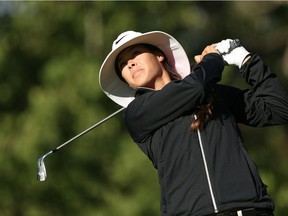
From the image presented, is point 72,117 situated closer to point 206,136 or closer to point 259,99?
point 259,99

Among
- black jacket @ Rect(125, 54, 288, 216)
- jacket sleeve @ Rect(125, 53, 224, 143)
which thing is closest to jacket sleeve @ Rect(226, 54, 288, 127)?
black jacket @ Rect(125, 54, 288, 216)

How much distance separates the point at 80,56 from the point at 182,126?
10282 millimetres

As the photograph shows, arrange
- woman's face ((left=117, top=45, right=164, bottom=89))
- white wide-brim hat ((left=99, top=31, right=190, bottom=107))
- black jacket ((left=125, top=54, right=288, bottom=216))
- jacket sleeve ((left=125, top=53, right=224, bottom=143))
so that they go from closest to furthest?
black jacket ((left=125, top=54, right=288, bottom=216))
jacket sleeve ((left=125, top=53, right=224, bottom=143))
woman's face ((left=117, top=45, right=164, bottom=89))
white wide-brim hat ((left=99, top=31, right=190, bottom=107))

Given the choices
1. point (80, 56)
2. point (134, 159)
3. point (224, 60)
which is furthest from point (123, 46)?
point (80, 56)

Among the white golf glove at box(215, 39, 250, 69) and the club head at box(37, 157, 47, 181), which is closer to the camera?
the white golf glove at box(215, 39, 250, 69)

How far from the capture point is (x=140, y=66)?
15.8 ft

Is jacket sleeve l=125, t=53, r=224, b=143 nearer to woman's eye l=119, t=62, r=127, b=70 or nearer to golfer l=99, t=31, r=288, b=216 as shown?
golfer l=99, t=31, r=288, b=216

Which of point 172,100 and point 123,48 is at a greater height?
point 123,48

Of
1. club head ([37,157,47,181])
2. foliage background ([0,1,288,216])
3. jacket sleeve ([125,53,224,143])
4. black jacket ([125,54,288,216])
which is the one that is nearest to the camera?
black jacket ([125,54,288,216])

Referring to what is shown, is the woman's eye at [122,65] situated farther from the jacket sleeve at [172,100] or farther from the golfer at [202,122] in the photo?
the jacket sleeve at [172,100]

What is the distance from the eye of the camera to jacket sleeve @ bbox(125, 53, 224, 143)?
444cm

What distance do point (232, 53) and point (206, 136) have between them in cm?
47

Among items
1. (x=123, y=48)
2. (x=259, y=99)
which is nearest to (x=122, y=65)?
(x=123, y=48)

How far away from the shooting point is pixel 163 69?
488 centimetres
